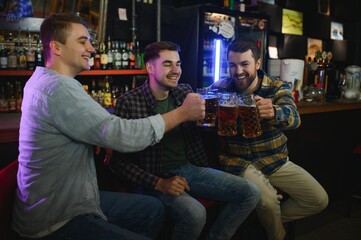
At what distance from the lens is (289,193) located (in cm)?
247

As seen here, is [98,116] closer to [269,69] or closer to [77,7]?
[77,7]

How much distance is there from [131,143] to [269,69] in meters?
3.78

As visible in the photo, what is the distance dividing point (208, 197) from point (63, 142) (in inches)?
38.1

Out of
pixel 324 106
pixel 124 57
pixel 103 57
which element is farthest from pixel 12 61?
pixel 324 106

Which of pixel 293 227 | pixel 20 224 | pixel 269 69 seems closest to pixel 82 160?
pixel 20 224

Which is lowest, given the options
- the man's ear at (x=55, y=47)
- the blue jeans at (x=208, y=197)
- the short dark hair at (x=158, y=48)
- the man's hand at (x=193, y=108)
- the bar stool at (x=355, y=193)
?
the bar stool at (x=355, y=193)

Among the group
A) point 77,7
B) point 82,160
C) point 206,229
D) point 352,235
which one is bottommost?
point 352,235

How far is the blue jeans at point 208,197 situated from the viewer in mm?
1882

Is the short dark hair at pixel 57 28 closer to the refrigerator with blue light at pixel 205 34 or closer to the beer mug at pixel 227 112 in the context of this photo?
the beer mug at pixel 227 112

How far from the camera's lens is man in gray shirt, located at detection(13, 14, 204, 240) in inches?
55.6

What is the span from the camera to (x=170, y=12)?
4.32m

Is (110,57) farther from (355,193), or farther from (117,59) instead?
(355,193)

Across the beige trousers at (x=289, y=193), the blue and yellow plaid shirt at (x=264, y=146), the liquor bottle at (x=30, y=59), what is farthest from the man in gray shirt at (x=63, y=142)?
the liquor bottle at (x=30, y=59)

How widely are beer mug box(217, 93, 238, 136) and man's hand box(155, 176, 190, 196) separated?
0.35 m
